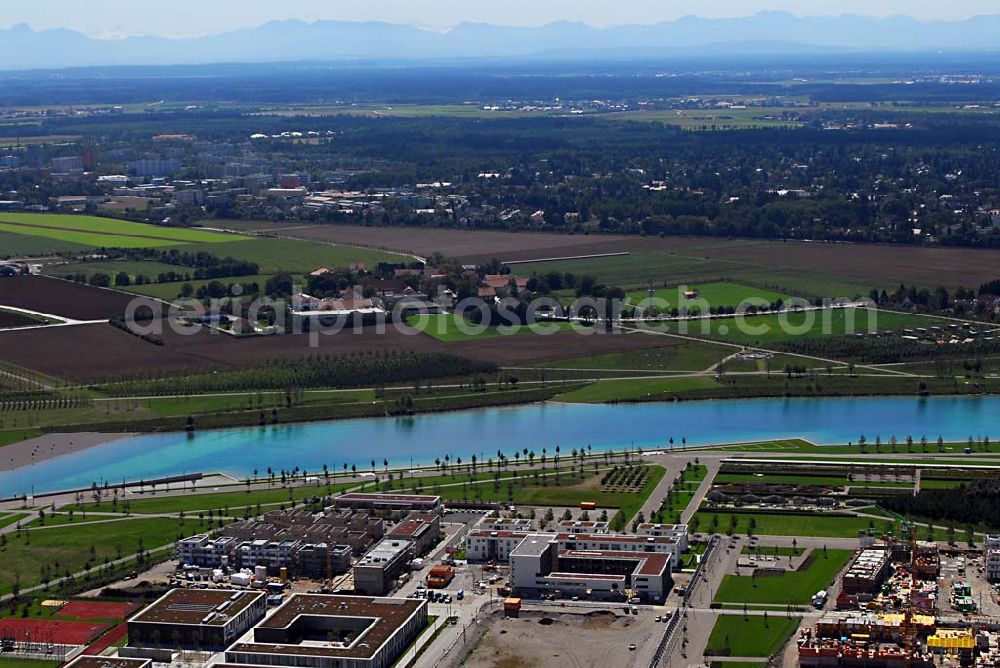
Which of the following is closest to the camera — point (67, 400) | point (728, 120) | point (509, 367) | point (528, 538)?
point (528, 538)

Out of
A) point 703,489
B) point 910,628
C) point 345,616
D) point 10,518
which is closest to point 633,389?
point 703,489

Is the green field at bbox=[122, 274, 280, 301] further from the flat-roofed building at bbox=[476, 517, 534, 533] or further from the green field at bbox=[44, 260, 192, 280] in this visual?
the flat-roofed building at bbox=[476, 517, 534, 533]

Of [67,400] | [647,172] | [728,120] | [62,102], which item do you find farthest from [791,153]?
[62,102]

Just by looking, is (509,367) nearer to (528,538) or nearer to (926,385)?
(926,385)

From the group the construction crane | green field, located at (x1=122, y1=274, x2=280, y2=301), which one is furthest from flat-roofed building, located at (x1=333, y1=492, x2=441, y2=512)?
green field, located at (x1=122, y1=274, x2=280, y2=301)

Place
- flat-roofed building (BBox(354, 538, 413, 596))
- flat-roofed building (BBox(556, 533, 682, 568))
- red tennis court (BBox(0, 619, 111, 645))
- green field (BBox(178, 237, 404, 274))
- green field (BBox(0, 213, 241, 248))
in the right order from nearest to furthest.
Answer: red tennis court (BBox(0, 619, 111, 645)), flat-roofed building (BBox(354, 538, 413, 596)), flat-roofed building (BBox(556, 533, 682, 568)), green field (BBox(178, 237, 404, 274)), green field (BBox(0, 213, 241, 248))

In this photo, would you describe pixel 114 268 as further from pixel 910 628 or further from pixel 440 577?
pixel 910 628
